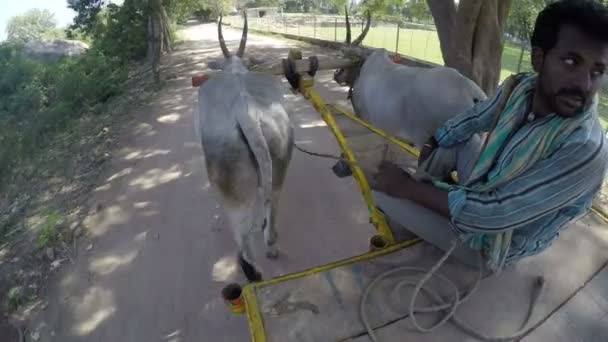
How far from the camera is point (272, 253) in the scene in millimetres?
3025

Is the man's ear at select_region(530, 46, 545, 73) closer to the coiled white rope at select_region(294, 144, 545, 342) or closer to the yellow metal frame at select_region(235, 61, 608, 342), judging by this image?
the coiled white rope at select_region(294, 144, 545, 342)

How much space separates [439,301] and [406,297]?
12cm

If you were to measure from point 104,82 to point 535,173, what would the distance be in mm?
9880

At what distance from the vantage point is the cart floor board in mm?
1335

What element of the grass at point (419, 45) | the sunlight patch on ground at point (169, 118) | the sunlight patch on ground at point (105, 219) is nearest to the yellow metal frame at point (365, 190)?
the sunlight patch on ground at point (105, 219)

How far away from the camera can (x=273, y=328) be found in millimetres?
1338

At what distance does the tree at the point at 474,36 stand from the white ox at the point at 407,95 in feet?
4.02

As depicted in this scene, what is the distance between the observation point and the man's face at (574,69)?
112 cm

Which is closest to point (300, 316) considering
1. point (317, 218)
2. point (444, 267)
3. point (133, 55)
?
point (444, 267)

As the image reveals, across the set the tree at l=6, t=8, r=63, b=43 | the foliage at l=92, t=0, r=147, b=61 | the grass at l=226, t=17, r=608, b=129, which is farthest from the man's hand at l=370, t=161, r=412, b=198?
the tree at l=6, t=8, r=63, b=43

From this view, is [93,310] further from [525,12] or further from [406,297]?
[525,12]

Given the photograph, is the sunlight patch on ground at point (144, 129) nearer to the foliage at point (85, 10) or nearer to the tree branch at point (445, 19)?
the tree branch at point (445, 19)

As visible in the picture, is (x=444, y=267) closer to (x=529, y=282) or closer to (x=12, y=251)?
(x=529, y=282)

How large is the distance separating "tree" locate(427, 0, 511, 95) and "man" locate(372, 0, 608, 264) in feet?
9.61
